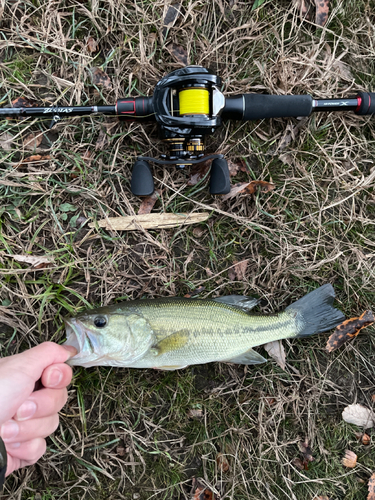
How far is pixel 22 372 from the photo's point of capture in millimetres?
2158

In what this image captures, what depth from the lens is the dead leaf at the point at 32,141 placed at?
3.12 metres

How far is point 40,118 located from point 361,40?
3.30m

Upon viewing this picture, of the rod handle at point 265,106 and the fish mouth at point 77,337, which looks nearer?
the fish mouth at point 77,337

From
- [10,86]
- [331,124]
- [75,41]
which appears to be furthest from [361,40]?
[10,86]

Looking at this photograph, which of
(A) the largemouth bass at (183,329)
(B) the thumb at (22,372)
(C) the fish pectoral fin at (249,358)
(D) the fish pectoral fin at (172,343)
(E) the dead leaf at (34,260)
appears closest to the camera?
(B) the thumb at (22,372)

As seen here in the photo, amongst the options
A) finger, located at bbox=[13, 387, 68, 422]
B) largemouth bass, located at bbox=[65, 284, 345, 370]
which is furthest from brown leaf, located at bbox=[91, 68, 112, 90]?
finger, located at bbox=[13, 387, 68, 422]

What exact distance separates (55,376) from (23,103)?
8.24ft

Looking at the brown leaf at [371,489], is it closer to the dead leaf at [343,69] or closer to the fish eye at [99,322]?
the fish eye at [99,322]

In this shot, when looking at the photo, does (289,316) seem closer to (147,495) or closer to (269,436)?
(269,436)

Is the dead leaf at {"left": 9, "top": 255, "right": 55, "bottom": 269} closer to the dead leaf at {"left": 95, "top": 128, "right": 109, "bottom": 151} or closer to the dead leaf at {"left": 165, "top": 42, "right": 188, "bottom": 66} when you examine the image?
the dead leaf at {"left": 95, "top": 128, "right": 109, "bottom": 151}

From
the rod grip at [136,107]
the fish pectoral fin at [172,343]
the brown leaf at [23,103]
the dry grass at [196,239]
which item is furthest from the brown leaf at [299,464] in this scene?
the brown leaf at [23,103]

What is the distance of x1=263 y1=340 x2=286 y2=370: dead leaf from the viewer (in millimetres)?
3227

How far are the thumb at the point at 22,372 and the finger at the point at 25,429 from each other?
14 centimetres

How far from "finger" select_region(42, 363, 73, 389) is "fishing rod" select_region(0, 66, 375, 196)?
159 centimetres
